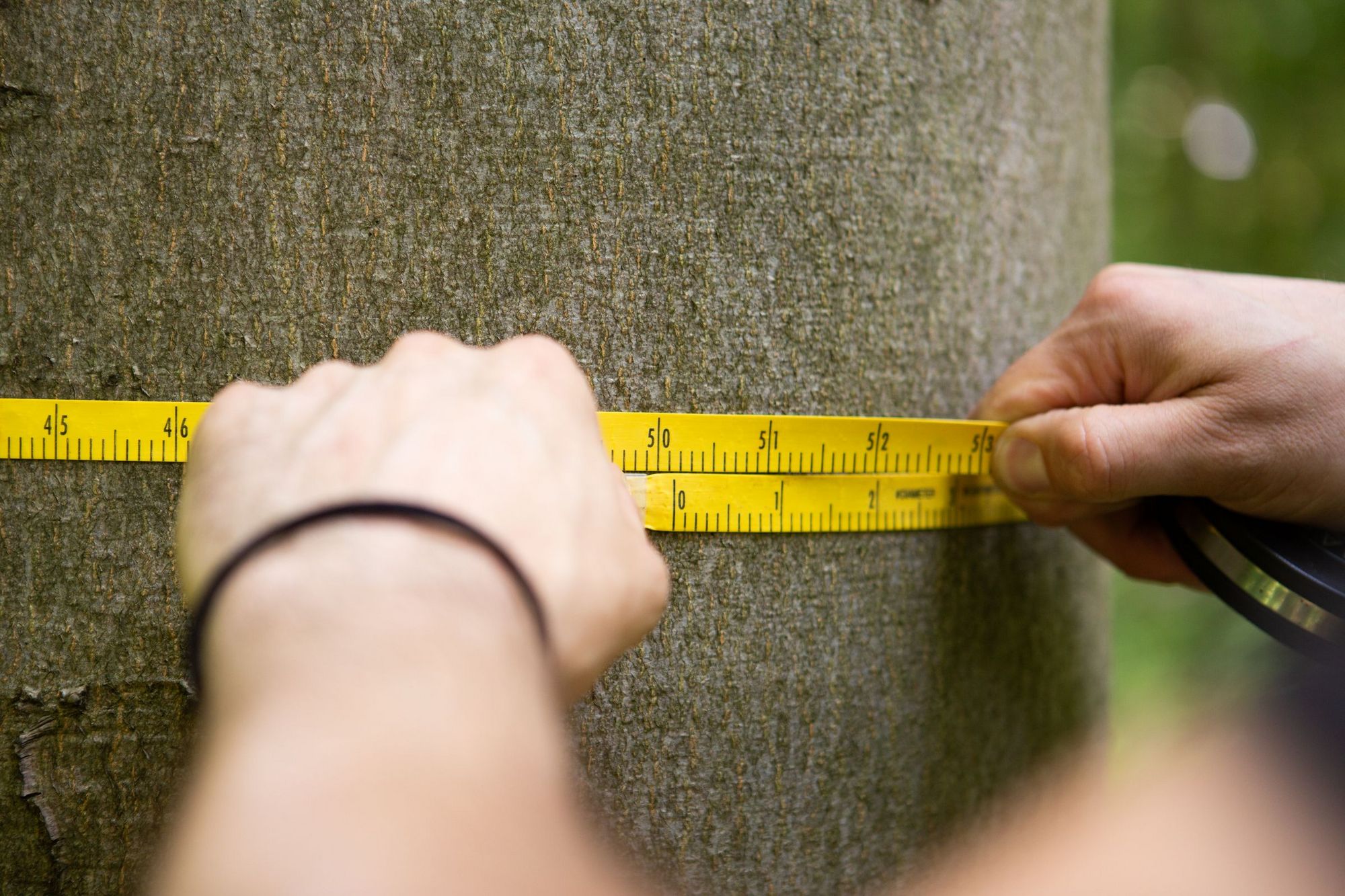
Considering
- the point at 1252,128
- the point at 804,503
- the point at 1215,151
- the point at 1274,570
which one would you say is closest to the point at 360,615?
the point at 804,503

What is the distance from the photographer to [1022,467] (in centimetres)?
107

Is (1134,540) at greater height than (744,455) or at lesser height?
lesser

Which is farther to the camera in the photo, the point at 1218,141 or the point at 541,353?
the point at 1218,141

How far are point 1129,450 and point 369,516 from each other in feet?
2.89

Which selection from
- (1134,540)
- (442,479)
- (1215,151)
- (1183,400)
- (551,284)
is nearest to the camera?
(442,479)

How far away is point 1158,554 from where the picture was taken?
122 cm

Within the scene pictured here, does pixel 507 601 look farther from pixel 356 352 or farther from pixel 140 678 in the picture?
pixel 140 678

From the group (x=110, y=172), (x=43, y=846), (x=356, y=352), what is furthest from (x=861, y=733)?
(x=110, y=172)

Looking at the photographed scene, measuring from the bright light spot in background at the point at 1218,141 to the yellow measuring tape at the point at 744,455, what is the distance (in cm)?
380

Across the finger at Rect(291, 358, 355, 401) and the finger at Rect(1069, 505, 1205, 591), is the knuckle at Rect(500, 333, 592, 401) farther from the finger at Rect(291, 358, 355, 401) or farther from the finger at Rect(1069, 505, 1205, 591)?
the finger at Rect(1069, 505, 1205, 591)

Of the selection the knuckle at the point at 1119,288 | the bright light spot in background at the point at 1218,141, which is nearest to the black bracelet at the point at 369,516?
the knuckle at the point at 1119,288

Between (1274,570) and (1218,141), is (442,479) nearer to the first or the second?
(1274,570)

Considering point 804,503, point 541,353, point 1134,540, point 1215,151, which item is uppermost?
point 1215,151

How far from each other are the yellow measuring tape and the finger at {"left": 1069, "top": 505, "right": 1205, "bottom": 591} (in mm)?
266
